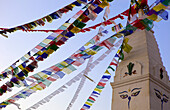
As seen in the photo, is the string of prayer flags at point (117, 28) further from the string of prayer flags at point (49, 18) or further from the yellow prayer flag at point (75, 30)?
the string of prayer flags at point (49, 18)

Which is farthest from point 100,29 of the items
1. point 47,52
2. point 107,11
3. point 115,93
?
point 115,93

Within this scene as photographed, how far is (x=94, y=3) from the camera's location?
675 centimetres

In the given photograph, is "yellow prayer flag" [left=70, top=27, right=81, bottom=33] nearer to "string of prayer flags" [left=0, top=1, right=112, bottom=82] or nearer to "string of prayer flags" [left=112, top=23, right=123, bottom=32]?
"string of prayer flags" [left=0, top=1, right=112, bottom=82]

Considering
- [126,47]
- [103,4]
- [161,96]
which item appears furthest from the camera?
[126,47]

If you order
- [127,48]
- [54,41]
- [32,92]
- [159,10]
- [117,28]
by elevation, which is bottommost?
[32,92]

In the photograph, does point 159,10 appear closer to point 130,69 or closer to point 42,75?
point 130,69

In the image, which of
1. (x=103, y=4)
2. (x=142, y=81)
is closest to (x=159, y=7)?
(x=103, y=4)

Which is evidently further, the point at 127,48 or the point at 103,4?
the point at 127,48

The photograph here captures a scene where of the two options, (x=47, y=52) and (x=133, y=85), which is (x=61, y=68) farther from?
(x=133, y=85)

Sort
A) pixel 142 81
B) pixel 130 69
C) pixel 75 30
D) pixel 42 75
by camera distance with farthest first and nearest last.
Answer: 1. pixel 130 69
2. pixel 142 81
3. pixel 42 75
4. pixel 75 30

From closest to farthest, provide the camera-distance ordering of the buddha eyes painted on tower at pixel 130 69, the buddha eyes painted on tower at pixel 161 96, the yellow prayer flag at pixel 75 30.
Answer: the yellow prayer flag at pixel 75 30
the buddha eyes painted on tower at pixel 161 96
the buddha eyes painted on tower at pixel 130 69

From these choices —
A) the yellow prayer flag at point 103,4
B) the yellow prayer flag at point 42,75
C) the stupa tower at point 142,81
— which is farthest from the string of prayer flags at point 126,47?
the yellow prayer flag at point 42,75

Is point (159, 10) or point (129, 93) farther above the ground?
point (159, 10)

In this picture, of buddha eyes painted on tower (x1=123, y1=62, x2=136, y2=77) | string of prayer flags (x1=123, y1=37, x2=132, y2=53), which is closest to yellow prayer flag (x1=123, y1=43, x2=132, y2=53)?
string of prayer flags (x1=123, y1=37, x2=132, y2=53)
